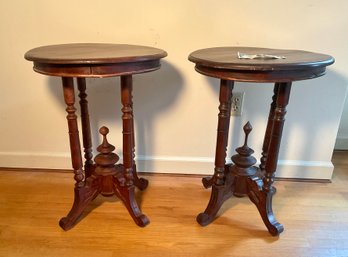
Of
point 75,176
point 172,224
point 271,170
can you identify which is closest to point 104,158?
point 75,176

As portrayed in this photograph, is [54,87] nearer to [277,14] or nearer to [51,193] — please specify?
[51,193]

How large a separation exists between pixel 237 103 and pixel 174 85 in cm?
32

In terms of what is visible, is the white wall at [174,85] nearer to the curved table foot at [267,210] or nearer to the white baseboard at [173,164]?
the white baseboard at [173,164]

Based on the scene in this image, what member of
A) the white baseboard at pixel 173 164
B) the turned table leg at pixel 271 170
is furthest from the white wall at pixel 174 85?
the turned table leg at pixel 271 170

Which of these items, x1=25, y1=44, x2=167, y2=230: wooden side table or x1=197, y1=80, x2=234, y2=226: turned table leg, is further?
x1=197, y1=80, x2=234, y2=226: turned table leg

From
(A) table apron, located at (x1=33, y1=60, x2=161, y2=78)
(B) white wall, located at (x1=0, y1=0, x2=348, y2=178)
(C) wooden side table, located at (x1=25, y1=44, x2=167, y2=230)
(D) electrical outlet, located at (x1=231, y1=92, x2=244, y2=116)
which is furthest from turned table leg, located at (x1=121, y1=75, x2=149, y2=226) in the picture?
(D) electrical outlet, located at (x1=231, y1=92, x2=244, y2=116)

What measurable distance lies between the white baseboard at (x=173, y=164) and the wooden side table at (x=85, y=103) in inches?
5.9

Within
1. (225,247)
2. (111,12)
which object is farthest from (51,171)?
(225,247)

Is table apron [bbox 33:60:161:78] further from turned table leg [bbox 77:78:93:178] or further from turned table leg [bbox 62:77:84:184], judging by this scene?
turned table leg [bbox 77:78:93:178]

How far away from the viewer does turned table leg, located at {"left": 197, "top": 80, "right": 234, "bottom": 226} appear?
3.18ft

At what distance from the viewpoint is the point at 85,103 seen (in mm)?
1206

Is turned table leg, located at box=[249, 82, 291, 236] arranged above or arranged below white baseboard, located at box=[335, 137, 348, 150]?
above

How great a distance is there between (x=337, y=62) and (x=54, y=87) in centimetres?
134

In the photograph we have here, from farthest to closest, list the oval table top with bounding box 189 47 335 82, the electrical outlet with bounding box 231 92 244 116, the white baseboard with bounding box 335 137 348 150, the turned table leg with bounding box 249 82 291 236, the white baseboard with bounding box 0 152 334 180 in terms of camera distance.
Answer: the white baseboard with bounding box 335 137 348 150 < the white baseboard with bounding box 0 152 334 180 < the electrical outlet with bounding box 231 92 244 116 < the turned table leg with bounding box 249 82 291 236 < the oval table top with bounding box 189 47 335 82
